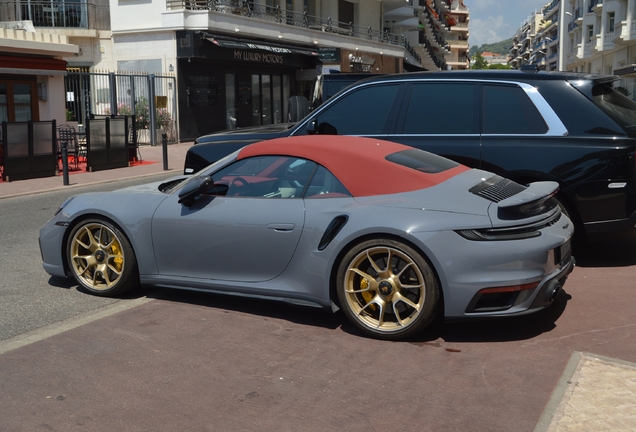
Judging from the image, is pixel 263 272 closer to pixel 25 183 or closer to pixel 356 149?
pixel 356 149

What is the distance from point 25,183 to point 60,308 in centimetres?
1122

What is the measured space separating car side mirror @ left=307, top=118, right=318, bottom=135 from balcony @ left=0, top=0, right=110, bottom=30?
27.6m

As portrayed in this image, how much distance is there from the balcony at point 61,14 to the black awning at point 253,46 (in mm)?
5447

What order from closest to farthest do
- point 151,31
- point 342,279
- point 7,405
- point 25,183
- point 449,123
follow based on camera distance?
point 7,405, point 342,279, point 449,123, point 25,183, point 151,31

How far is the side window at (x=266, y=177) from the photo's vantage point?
17.9ft

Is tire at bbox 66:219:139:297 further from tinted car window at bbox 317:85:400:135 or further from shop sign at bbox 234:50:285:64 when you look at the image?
shop sign at bbox 234:50:285:64

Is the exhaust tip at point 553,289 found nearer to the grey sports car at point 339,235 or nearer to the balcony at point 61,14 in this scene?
the grey sports car at point 339,235

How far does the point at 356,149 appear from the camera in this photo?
550 centimetres

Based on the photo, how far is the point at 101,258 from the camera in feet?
20.0

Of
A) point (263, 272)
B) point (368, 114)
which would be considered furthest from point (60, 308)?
point (368, 114)

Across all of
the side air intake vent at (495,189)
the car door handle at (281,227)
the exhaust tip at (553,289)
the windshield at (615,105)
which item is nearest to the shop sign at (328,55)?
the windshield at (615,105)

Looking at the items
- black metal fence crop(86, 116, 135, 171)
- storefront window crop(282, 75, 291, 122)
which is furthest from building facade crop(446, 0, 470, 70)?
black metal fence crop(86, 116, 135, 171)

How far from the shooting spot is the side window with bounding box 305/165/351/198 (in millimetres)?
5293

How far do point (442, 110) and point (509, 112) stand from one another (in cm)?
64
